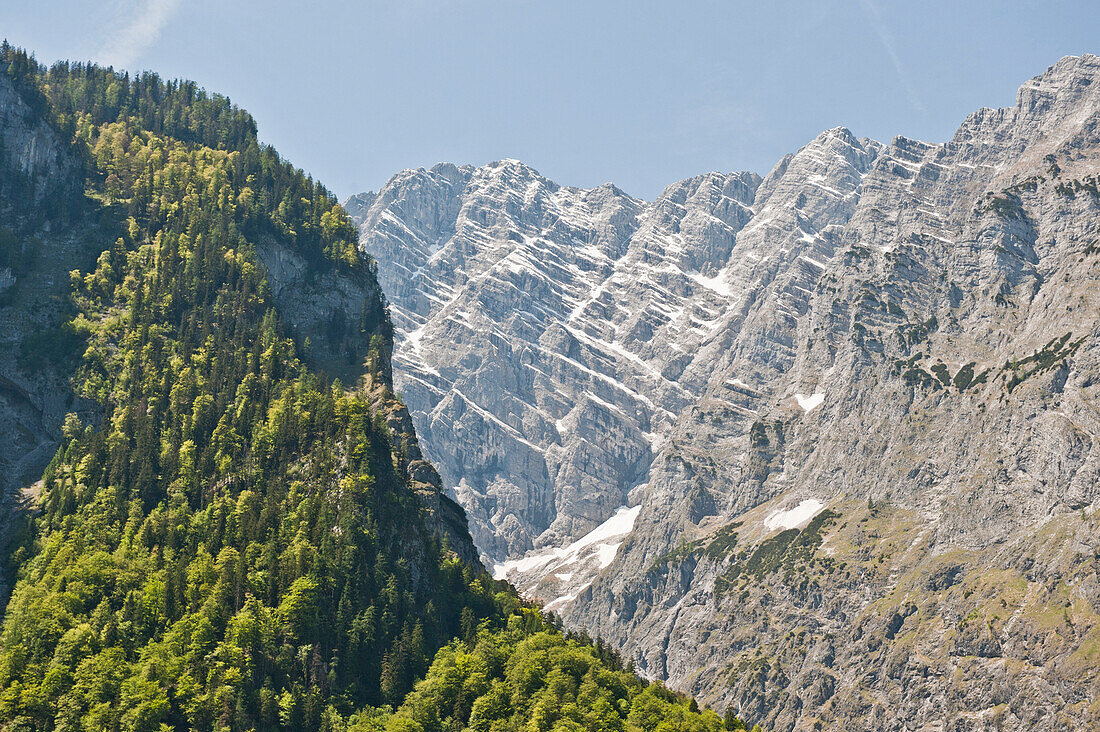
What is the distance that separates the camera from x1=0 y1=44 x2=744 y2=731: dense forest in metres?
125

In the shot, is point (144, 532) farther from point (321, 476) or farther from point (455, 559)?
point (455, 559)

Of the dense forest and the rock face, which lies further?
the rock face

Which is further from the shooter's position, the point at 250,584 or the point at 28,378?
the point at 28,378

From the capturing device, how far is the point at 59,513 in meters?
152

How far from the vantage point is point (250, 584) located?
454ft

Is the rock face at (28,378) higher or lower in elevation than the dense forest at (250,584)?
higher

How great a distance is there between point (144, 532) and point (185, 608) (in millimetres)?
18552

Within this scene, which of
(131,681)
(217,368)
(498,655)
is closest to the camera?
(131,681)

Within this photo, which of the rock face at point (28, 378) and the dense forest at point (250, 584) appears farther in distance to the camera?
the rock face at point (28, 378)

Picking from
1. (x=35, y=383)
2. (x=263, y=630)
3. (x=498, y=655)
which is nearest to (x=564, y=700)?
(x=498, y=655)

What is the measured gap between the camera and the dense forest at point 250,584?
125438 millimetres

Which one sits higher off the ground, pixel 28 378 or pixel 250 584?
pixel 28 378

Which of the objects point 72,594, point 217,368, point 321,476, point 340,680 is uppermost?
point 217,368

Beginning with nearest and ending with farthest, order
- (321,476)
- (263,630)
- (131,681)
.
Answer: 1. (131,681)
2. (263,630)
3. (321,476)
